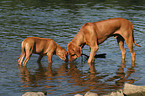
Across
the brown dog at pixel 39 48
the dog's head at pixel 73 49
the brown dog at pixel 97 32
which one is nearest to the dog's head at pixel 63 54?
the brown dog at pixel 39 48

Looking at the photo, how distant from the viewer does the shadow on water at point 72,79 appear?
882cm

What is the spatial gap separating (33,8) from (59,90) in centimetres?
1857

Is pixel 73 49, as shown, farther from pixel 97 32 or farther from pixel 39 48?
pixel 39 48

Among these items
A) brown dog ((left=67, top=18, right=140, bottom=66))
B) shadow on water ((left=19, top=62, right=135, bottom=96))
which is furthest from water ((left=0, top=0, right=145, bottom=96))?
brown dog ((left=67, top=18, right=140, bottom=66))

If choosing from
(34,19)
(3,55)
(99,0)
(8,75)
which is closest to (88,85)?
(8,75)

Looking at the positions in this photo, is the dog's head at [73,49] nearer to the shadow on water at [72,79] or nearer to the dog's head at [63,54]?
the dog's head at [63,54]

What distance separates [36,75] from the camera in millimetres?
10336

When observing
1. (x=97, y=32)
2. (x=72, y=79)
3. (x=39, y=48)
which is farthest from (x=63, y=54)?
(x=72, y=79)

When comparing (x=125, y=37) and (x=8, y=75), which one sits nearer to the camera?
(x=8, y=75)

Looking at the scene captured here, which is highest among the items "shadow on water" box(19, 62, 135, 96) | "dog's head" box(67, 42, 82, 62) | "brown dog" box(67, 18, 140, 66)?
"brown dog" box(67, 18, 140, 66)

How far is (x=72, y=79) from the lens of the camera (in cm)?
980

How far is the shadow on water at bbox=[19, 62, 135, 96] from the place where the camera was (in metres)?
8.82

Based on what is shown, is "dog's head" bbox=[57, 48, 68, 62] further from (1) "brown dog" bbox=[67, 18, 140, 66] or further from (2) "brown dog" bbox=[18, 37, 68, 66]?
(1) "brown dog" bbox=[67, 18, 140, 66]

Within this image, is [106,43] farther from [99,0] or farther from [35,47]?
[99,0]
